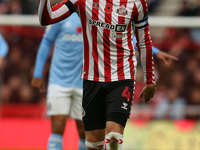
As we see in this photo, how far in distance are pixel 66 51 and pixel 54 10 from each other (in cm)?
133

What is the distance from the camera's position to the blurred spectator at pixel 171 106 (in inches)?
287

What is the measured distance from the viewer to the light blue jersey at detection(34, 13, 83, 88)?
4406 mm

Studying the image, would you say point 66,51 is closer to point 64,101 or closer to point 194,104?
point 64,101

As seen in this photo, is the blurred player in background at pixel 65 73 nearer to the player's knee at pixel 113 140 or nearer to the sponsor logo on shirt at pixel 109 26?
the sponsor logo on shirt at pixel 109 26

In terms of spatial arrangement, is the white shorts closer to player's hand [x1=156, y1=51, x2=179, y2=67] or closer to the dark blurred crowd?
player's hand [x1=156, y1=51, x2=179, y2=67]

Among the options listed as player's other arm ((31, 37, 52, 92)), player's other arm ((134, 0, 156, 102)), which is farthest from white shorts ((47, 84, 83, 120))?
player's other arm ((134, 0, 156, 102))

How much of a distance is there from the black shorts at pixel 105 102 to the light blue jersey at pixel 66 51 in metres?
1.10

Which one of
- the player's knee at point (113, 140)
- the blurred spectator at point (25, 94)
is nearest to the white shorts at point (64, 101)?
the player's knee at point (113, 140)

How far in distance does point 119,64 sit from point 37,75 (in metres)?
1.56

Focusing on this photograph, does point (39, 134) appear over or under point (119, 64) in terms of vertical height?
under

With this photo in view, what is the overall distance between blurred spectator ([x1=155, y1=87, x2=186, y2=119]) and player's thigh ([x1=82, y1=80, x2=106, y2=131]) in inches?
161

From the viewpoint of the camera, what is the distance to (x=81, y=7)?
3.23 m

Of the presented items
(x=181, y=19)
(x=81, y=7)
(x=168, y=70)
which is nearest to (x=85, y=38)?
(x=81, y=7)

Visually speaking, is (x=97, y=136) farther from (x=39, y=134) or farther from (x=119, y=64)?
(x=39, y=134)
